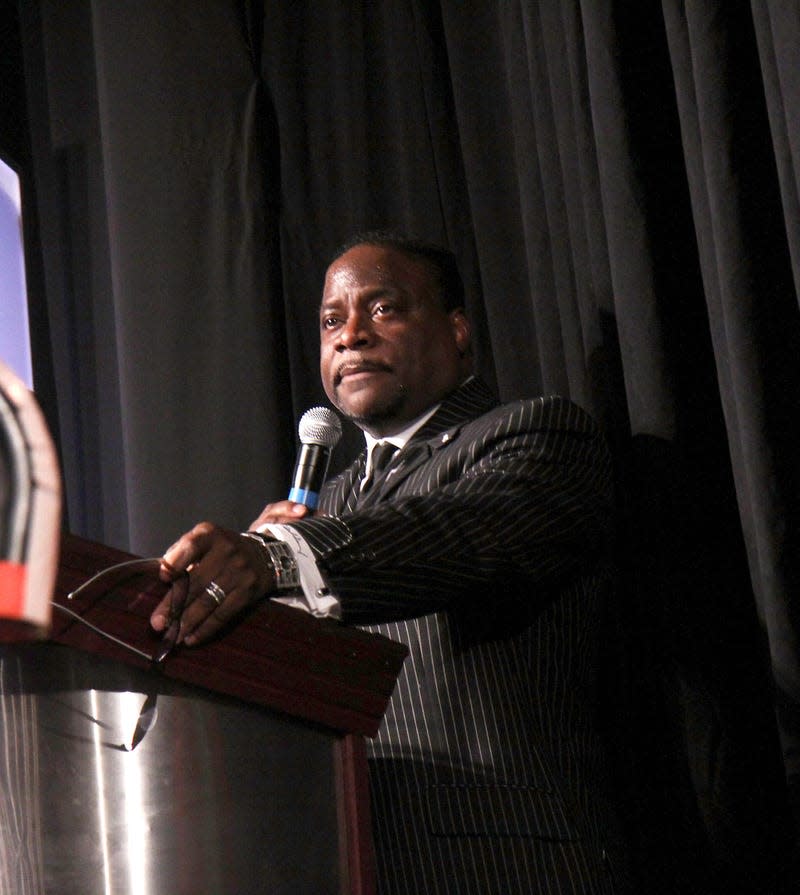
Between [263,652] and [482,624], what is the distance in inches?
22.1

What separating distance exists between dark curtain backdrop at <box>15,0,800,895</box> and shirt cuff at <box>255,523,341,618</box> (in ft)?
1.90

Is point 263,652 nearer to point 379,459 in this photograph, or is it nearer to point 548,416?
point 548,416

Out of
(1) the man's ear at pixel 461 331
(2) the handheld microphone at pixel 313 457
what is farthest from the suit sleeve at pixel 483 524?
(1) the man's ear at pixel 461 331

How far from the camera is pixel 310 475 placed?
1656 millimetres

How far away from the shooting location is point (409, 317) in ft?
6.50

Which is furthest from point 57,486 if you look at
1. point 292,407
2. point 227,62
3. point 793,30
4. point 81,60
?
point 81,60

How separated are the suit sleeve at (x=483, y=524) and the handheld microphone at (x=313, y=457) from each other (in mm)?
123

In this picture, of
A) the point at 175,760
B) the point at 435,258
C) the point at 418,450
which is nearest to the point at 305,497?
the point at 418,450

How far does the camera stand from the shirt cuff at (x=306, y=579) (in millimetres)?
1127

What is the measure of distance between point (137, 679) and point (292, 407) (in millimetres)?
1677

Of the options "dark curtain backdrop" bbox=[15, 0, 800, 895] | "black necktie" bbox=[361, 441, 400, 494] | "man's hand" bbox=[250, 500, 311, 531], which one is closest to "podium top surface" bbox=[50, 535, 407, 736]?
"man's hand" bbox=[250, 500, 311, 531]

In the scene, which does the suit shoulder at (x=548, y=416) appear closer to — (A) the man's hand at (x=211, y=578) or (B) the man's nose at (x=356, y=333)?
(B) the man's nose at (x=356, y=333)

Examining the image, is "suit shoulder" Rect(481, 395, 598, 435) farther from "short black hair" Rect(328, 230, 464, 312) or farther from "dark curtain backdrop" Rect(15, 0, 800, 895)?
"short black hair" Rect(328, 230, 464, 312)

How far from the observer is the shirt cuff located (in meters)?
1.13
